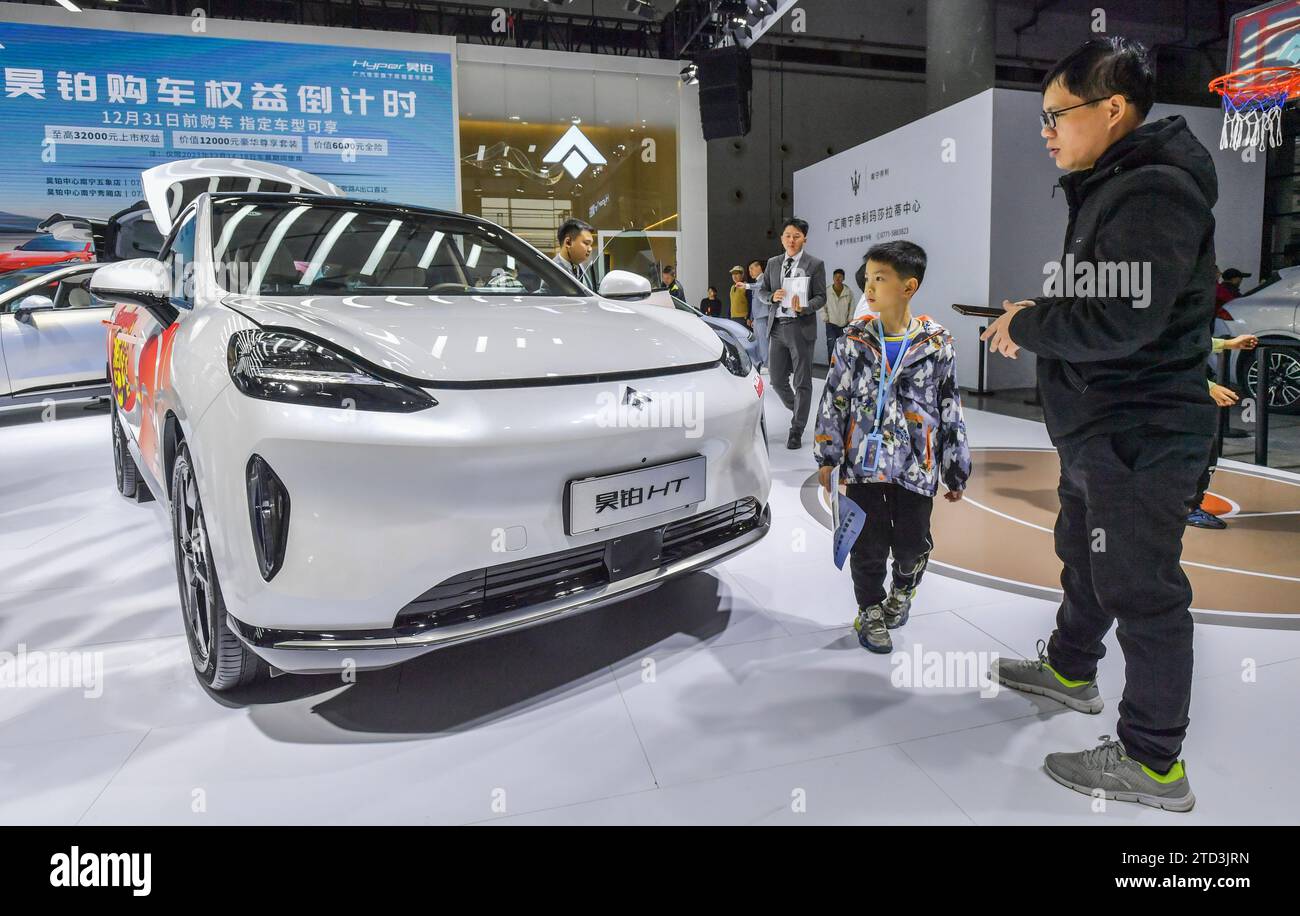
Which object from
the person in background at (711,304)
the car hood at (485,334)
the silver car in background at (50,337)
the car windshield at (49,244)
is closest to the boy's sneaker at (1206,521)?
the car hood at (485,334)

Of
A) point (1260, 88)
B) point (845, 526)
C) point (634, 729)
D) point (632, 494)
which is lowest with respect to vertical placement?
point (634, 729)

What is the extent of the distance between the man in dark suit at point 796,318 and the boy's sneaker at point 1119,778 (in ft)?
11.0

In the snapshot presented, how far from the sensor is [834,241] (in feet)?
35.3

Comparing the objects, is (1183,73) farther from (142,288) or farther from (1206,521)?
(142,288)

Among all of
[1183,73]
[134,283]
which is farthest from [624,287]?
[1183,73]

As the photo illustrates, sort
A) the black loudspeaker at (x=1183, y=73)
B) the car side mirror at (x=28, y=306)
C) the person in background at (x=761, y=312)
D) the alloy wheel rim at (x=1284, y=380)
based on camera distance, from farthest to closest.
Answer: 1. the black loudspeaker at (x=1183, y=73)
2. the alloy wheel rim at (x=1284, y=380)
3. the car side mirror at (x=28, y=306)
4. the person in background at (x=761, y=312)

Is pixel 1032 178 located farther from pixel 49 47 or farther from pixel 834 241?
pixel 49 47

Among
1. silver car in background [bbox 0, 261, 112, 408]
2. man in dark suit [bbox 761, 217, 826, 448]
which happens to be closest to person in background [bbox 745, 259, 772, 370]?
man in dark suit [bbox 761, 217, 826, 448]

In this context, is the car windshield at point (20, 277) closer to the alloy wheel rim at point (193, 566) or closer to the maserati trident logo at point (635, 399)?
the alloy wheel rim at point (193, 566)

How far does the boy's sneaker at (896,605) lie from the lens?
2.09m

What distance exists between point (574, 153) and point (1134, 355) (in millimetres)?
11104

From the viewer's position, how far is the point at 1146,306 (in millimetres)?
1188

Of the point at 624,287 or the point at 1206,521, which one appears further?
the point at 1206,521

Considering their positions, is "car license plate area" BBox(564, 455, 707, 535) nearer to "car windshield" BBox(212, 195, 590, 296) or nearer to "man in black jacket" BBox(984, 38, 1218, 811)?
"man in black jacket" BBox(984, 38, 1218, 811)
